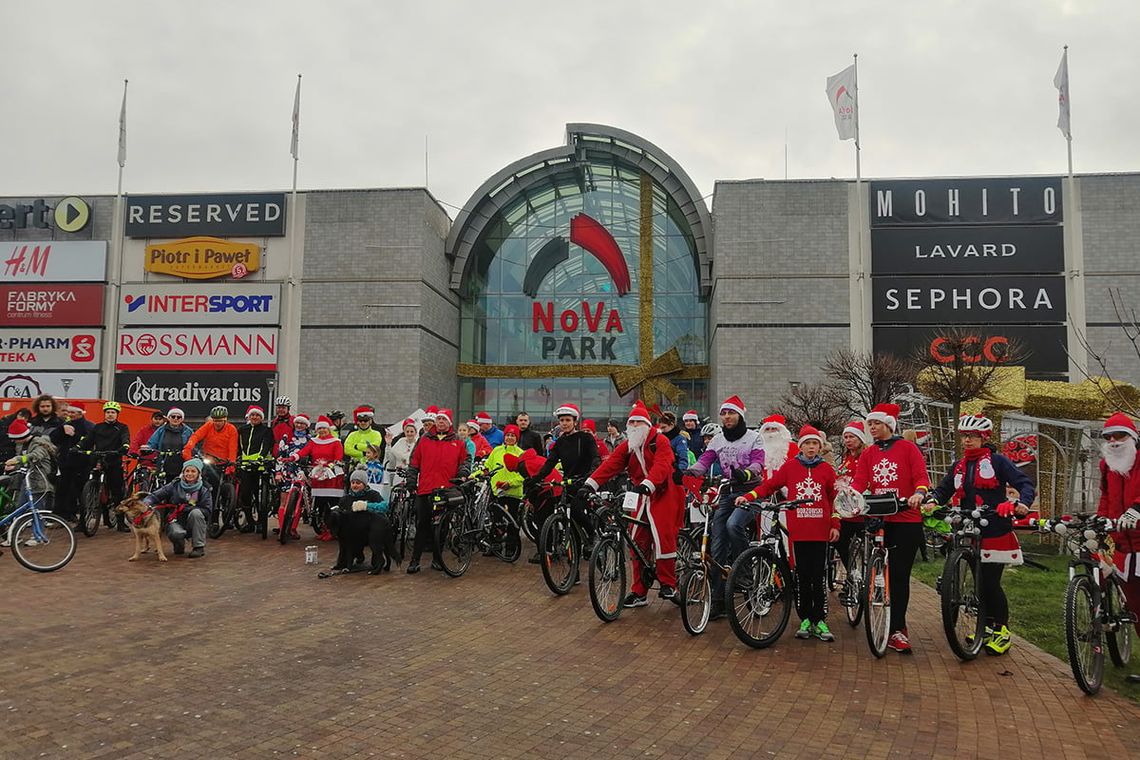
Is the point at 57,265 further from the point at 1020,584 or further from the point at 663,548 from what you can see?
the point at 1020,584

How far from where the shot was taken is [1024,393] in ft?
45.2

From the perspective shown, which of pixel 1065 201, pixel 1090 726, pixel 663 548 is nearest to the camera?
pixel 1090 726

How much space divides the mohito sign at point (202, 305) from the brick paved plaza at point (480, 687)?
25.1m

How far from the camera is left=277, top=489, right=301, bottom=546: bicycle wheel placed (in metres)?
11.0

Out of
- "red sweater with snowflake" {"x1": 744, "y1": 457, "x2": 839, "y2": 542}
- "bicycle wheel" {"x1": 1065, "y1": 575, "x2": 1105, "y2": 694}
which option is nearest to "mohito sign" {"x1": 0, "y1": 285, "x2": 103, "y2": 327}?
"red sweater with snowflake" {"x1": 744, "y1": 457, "x2": 839, "y2": 542}

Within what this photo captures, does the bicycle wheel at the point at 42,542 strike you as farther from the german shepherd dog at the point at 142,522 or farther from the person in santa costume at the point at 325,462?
the person in santa costume at the point at 325,462

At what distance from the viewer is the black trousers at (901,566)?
6055 millimetres

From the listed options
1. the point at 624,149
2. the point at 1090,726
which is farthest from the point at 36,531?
the point at 624,149

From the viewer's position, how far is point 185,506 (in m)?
9.97

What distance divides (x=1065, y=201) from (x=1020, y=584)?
982 inches

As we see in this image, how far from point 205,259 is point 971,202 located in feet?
98.8

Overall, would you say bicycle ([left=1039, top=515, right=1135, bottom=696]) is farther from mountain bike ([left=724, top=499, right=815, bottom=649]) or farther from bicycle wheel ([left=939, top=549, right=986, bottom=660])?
mountain bike ([left=724, top=499, right=815, bottom=649])

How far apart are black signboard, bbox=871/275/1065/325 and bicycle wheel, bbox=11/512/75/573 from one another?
87.9 feet

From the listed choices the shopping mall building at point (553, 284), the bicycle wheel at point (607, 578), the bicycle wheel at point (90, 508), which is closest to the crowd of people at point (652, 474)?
the bicycle wheel at point (90, 508)
